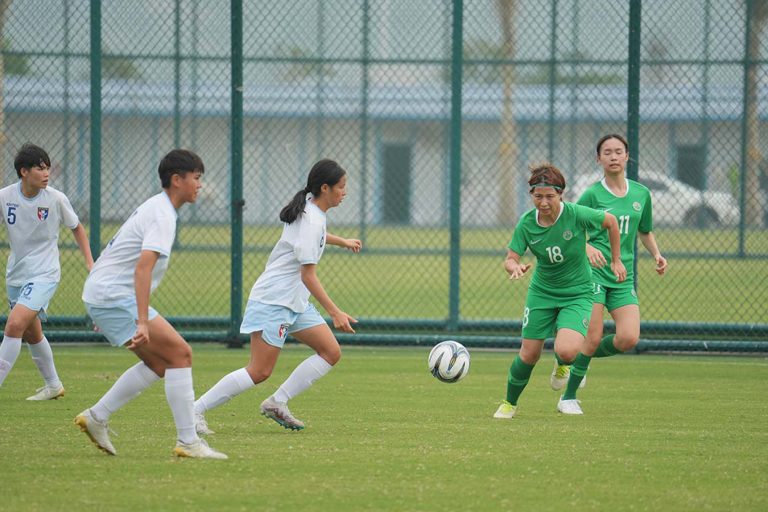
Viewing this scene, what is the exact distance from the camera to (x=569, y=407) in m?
7.73

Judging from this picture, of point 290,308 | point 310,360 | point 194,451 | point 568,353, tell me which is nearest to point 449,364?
point 568,353

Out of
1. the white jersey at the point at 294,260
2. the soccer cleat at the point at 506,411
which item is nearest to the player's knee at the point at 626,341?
the soccer cleat at the point at 506,411

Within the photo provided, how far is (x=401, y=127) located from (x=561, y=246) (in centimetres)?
945

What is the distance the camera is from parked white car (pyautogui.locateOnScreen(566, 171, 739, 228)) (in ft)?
48.6

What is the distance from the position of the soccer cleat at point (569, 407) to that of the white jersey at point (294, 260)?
2.04 m

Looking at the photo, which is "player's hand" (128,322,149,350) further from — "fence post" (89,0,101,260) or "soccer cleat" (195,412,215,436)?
"fence post" (89,0,101,260)

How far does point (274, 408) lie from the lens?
22.3 feet

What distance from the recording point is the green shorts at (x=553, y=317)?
24.5 feet

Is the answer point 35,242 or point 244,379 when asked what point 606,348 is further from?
point 35,242

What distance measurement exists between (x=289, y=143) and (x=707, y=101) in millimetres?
5463

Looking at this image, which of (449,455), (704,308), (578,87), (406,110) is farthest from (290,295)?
(406,110)

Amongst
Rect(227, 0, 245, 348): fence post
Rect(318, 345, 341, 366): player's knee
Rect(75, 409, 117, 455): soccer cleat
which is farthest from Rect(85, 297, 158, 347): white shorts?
Rect(227, 0, 245, 348): fence post

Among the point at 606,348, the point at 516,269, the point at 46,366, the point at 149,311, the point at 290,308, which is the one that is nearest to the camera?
the point at 149,311

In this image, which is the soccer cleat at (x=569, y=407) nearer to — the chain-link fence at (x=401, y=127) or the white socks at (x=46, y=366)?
the chain-link fence at (x=401, y=127)
